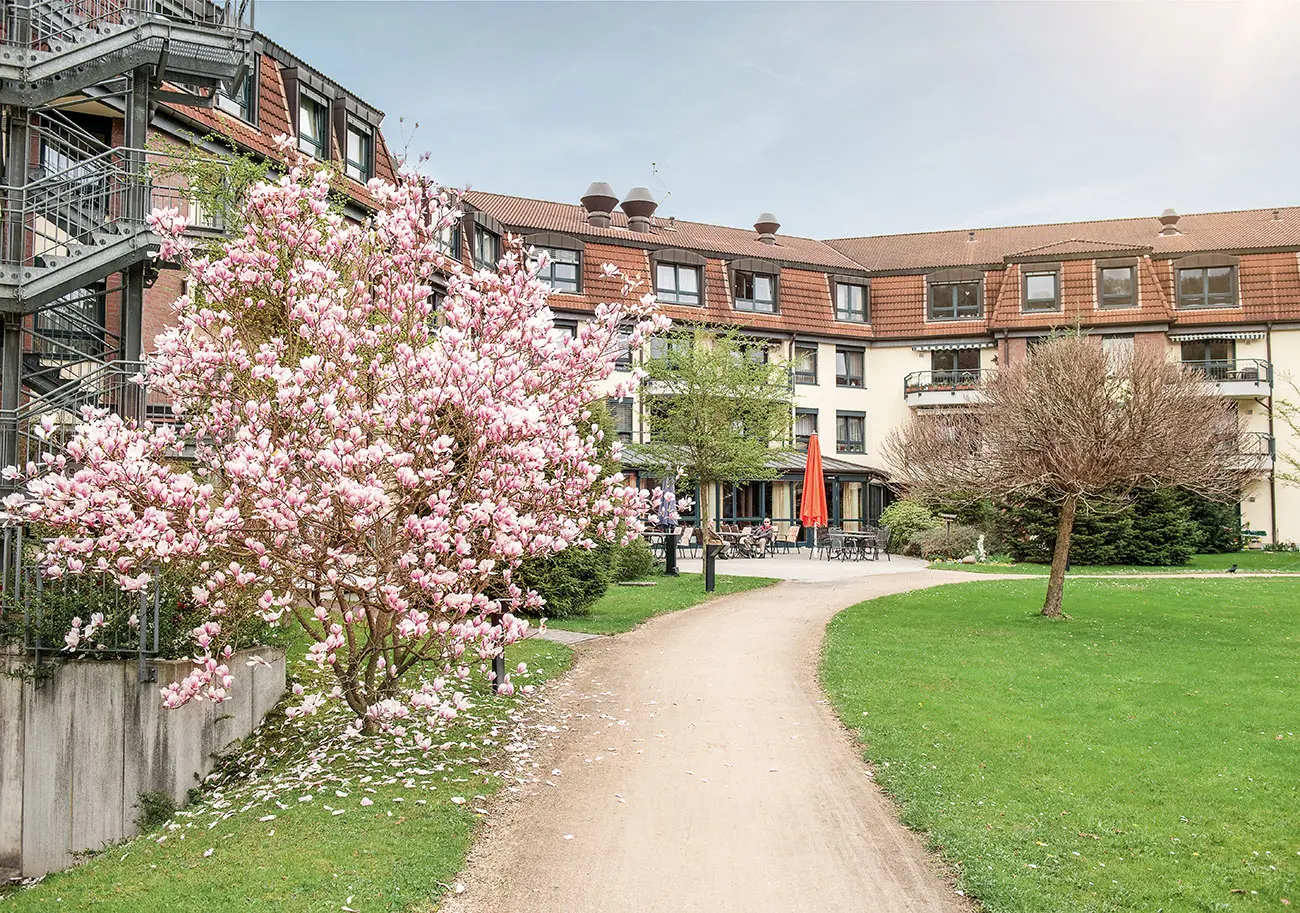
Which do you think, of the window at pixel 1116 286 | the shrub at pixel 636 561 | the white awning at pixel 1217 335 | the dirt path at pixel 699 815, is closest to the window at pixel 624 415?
the shrub at pixel 636 561

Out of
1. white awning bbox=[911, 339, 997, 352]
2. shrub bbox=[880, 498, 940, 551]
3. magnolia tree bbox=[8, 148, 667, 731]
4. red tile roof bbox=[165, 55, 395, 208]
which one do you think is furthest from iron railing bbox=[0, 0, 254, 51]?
white awning bbox=[911, 339, 997, 352]

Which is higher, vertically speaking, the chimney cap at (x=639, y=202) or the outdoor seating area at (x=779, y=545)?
the chimney cap at (x=639, y=202)

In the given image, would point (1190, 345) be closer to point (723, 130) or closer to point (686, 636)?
point (723, 130)

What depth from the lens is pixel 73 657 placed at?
9.45 m

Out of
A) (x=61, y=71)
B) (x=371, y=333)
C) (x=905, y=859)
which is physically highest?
(x=61, y=71)

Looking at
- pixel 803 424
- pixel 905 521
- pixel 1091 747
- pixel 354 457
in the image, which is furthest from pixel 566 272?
pixel 354 457

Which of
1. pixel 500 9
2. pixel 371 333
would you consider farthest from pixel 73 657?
pixel 500 9

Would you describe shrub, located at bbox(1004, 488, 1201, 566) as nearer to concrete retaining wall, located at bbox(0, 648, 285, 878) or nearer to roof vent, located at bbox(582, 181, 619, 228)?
roof vent, located at bbox(582, 181, 619, 228)

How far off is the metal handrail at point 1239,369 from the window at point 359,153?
105ft

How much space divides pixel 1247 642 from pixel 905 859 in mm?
11065

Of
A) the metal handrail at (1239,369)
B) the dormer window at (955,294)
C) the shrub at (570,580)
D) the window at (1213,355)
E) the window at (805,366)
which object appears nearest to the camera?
the shrub at (570,580)

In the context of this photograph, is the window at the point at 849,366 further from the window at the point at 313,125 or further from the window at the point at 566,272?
the window at the point at 313,125

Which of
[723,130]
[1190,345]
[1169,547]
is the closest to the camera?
[1169,547]

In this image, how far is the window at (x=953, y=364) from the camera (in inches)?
1607
